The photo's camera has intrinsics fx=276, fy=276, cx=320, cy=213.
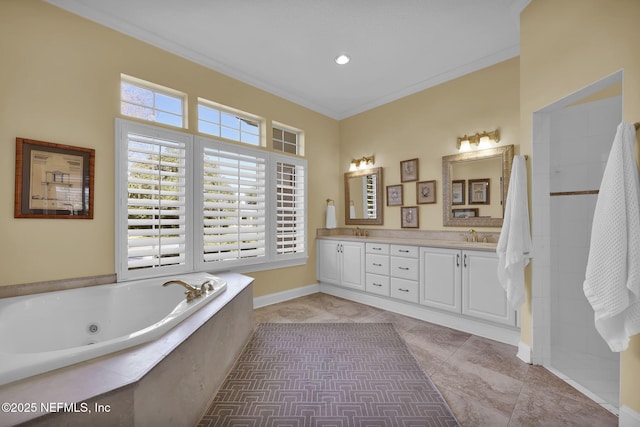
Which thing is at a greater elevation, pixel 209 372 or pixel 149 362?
pixel 149 362

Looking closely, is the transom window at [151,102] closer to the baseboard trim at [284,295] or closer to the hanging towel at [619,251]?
the baseboard trim at [284,295]

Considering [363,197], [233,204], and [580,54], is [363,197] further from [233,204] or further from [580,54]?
[580,54]

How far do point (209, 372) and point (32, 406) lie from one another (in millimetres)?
998

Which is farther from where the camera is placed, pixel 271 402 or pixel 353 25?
pixel 353 25

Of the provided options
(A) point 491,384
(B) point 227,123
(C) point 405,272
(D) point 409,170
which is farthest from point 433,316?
(B) point 227,123

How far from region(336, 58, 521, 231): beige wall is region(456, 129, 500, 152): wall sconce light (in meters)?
0.06

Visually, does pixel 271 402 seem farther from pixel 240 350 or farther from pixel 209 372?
pixel 240 350

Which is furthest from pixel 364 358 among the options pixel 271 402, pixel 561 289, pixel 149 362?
pixel 561 289

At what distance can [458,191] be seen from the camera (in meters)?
3.48

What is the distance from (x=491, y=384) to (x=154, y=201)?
3.33 metres

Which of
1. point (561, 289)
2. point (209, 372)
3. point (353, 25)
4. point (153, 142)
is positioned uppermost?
point (353, 25)

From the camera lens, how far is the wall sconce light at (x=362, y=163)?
4504 millimetres

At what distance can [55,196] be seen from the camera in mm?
2305

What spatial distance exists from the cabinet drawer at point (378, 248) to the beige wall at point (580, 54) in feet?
6.14
